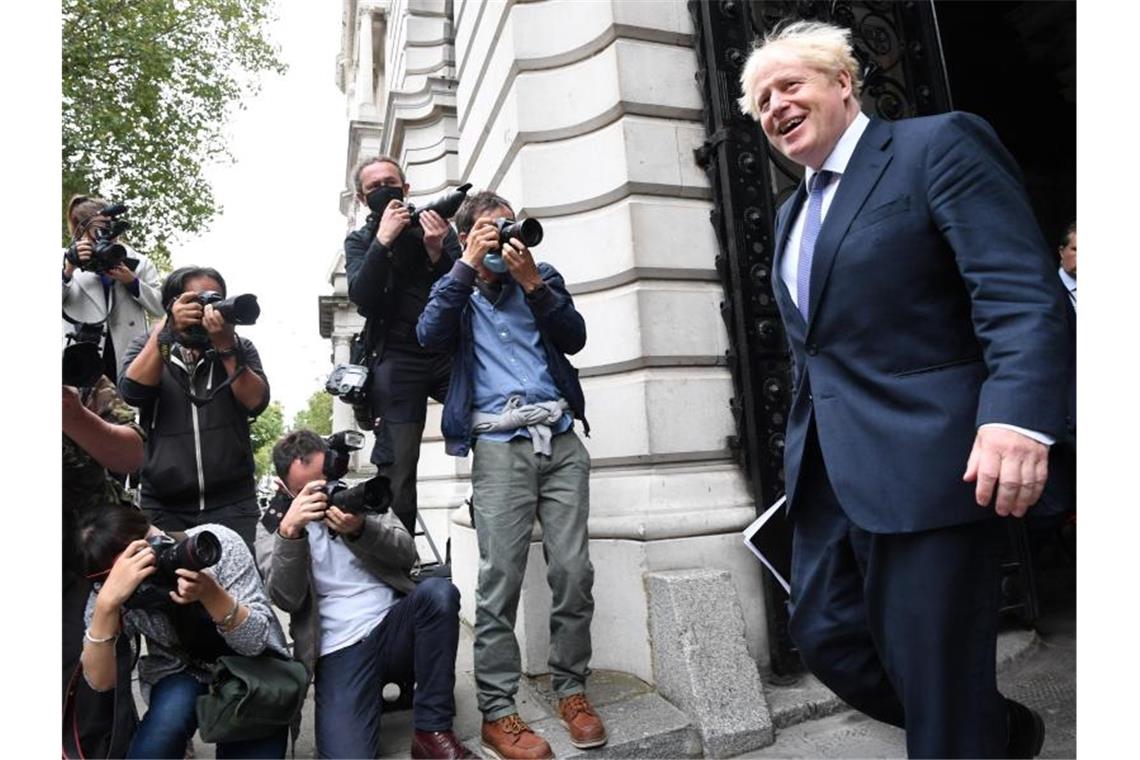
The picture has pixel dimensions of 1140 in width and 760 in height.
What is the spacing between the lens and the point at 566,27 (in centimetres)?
461

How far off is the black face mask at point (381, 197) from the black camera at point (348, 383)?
0.81 meters

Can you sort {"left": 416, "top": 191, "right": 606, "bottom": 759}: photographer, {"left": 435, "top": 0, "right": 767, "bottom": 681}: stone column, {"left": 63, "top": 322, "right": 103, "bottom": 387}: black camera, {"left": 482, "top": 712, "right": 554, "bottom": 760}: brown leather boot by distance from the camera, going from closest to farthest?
{"left": 63, "top": 322, "right": 103, "bottom": 387}: black camera
{"left": 482, "top": 712, "right": 554, "bottom": 760}: brown leather boot
{"left": 416, "top": 191, "right": 606, "bottom": 759}: photographer
{"left": 435, "top": 0, "right": 767, "bottom": 681}: stone column

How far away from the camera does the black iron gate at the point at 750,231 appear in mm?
4141

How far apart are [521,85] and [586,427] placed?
2173 millimetres

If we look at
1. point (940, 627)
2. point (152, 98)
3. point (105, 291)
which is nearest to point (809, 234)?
point (940, 627)

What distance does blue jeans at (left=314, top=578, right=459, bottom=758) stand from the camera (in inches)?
127

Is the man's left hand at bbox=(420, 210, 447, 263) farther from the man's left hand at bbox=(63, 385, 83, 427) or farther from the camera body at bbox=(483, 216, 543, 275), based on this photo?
the man's left hand at bbox=(63, 385, 83, 427)

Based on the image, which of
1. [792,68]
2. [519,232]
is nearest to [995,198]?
[792,68]

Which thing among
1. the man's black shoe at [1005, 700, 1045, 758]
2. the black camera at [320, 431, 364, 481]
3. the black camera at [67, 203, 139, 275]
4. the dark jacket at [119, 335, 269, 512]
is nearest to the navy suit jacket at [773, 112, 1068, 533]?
the man's black shoe at [1005, 700, 1045, 758]

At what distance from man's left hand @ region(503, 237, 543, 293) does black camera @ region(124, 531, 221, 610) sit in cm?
158

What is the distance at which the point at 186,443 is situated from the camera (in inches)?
139

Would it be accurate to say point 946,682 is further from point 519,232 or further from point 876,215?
point 519,232

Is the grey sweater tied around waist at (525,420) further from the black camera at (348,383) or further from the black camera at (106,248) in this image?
the black camera at (106,248)

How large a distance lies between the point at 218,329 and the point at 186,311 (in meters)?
0.14
